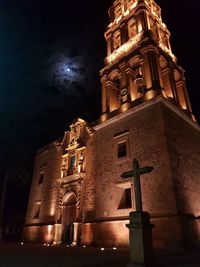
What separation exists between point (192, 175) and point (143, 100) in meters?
5.79

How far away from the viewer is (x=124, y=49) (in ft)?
64.2

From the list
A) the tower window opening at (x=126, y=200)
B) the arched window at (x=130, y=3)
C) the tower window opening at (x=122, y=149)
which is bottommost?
the tower window opening at (x=126, y=200)

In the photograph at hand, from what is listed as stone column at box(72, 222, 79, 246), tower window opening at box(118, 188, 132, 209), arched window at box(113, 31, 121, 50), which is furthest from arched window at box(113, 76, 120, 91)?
stone column at box(72, 222, 79, 246)

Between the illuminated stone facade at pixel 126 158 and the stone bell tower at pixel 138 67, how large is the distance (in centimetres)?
9

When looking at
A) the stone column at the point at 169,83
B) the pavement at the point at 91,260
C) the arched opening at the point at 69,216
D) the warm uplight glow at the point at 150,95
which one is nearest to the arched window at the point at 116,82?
the stone column at the point at 169,83

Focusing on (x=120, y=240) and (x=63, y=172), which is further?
(x=63, y=172)

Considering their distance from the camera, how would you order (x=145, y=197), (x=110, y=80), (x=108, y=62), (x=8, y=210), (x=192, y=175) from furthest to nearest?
(x=8, y=210) → (x=108, y=62) → (x=110, y=80) → (x=192, y=175) → (x=145, y=197)

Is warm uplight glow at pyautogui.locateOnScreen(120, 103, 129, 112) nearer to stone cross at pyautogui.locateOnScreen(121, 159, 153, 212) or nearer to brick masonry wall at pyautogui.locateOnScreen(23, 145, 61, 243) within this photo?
brick masonry wall at pyautogui.locateOnScreen(23, 145, 61, 243)

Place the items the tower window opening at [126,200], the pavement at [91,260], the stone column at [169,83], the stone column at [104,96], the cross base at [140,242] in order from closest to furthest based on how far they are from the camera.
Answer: the cross base at [140,242] → the pavement at [91,260] → the tower window opening at [126,200] → the stone column at [169,83] → the stone column at [104,96]

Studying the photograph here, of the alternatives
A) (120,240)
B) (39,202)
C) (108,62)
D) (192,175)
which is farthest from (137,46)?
(39,202)

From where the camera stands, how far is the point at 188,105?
58.0 ft

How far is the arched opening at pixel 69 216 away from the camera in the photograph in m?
16.1

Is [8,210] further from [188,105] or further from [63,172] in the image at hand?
[188,105]

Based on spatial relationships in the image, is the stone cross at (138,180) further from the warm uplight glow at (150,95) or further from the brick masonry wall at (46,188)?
the brick masonry wall at (46,188)
